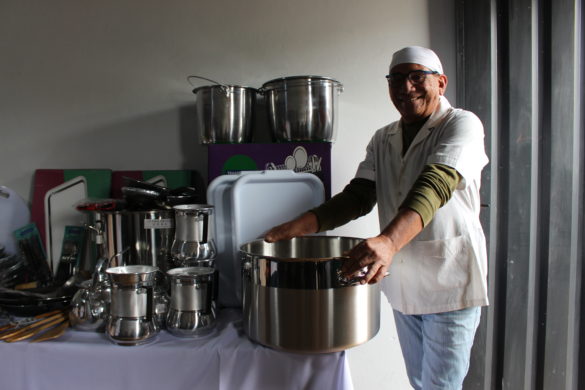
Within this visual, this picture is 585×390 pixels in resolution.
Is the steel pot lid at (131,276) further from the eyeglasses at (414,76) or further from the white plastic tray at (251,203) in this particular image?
the eyeglasses at (414,76)

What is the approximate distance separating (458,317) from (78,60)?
4.72 ft

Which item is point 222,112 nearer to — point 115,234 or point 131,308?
point 115,234

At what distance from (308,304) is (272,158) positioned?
1.99 feet

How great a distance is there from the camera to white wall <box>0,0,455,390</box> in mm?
1404

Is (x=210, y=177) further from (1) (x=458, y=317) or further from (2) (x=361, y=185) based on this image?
(1) (x=458, y=317)

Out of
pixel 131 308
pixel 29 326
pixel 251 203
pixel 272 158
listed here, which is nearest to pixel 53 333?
pixel 29 326

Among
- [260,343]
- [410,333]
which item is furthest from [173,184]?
[410,333]

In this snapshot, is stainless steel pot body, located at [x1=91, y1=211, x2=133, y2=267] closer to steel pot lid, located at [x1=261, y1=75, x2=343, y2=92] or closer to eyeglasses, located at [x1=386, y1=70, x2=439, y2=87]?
steel pot lid, located at [x1=261, y1=75, x2=343, y2=92]

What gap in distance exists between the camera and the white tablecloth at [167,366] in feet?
2.68

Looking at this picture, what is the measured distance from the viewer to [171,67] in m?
1.42

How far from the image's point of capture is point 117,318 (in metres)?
0.87

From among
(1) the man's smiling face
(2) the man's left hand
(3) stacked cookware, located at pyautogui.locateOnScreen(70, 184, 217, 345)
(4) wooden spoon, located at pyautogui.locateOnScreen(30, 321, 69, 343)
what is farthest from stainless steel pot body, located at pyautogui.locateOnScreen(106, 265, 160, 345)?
(1) the man's smiling face

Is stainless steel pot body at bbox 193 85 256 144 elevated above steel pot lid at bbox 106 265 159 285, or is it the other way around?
stainless steel pot body at bbox 193 85 256 144

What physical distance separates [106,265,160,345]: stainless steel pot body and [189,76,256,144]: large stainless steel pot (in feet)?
1.68
